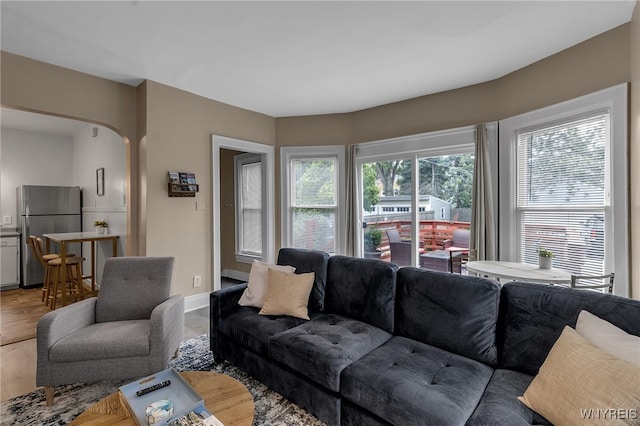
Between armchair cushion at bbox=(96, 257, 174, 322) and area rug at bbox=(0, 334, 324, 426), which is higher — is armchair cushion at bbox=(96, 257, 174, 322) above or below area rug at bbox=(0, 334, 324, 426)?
above

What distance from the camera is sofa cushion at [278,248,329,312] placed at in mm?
2610

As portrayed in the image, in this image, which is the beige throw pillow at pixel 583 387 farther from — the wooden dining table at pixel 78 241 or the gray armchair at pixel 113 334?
the wooden dining table at pixel 78 241

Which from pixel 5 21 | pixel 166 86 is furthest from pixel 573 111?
pixel 5 21

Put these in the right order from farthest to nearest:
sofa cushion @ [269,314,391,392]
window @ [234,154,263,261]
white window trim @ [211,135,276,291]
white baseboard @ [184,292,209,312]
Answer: window @ [234,154,263,261], white window trim @ [211,135,276,291], white baseboard @ [184,292,209,312], sofa cushion @ [269,314,391,392]

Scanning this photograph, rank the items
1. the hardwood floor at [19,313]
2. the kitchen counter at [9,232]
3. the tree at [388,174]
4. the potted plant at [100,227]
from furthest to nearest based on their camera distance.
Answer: the kitchen counter at [9,232], the potted plant at [100,227], the tree at [388,174], the hardwood floor at [19,313]

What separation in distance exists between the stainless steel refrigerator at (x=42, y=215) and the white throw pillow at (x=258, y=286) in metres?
4.55

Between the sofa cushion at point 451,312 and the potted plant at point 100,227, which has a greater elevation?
the potted plant at point 100,227

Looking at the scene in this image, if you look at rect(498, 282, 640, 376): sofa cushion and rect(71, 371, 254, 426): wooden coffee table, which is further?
rect(498, 282, 640, 376): sofa cushion

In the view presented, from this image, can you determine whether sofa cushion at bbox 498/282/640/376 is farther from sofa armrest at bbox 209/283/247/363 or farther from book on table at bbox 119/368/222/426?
sofa armrest at bbox 209/283/247/363

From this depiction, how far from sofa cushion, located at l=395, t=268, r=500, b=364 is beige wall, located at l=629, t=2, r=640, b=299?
1387mm

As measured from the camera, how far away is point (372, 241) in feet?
14.7

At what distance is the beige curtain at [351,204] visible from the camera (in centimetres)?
447

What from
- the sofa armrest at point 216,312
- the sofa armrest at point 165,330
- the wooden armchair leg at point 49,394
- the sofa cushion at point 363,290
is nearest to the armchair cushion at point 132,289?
the sofa armrest at point 165,330

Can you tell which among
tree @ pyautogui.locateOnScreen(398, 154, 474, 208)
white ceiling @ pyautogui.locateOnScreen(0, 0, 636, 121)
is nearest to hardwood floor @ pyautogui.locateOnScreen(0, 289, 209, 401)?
white ceiling @ pyautogui.locateOnScreen(0, 0, 636, 121)
